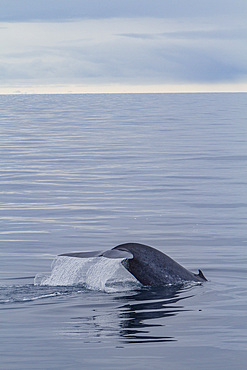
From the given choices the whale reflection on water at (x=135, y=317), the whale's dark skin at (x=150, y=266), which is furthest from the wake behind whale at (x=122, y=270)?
the whale reflection on water at (x=135, y=317)

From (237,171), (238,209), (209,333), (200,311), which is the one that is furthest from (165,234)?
(237,171)

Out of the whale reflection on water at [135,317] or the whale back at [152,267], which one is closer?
the whale reflection on water at [135,317]

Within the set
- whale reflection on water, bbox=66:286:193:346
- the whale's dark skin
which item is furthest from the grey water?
A: the whale's dark skin

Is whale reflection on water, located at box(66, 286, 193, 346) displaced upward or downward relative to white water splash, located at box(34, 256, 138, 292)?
downward

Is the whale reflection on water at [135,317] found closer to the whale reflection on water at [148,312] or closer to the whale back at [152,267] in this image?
the whale reflection on water at [148,312]

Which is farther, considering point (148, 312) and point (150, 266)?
point (150, 266)

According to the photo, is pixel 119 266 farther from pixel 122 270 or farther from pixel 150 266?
pixel 122 270

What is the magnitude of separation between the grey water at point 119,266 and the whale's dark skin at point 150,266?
160 millimetres

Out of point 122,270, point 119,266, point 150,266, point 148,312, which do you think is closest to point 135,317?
point 148,312

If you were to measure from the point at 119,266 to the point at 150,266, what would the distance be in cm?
45

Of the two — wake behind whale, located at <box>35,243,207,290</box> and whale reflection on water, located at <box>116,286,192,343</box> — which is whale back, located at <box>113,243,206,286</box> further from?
whale reflection on water, located at <box>116,286,192,343</box>

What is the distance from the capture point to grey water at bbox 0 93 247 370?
698cm

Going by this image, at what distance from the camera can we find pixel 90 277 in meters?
10.1

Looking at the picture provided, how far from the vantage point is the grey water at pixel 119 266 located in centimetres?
698
